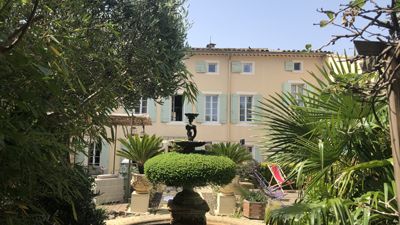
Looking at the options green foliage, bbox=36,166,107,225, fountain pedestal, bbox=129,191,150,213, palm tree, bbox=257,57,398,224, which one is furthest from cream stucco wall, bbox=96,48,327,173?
palm tree, bbox=257,57,398,224

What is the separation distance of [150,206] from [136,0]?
19.9 ft

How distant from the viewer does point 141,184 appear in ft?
33.4

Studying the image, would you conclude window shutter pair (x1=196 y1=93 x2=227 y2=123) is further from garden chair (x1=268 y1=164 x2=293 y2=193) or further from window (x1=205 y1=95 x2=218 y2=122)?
garden chair (x1=268 y1=164 x2=293 y2=193)

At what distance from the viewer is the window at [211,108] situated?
22.7 meters

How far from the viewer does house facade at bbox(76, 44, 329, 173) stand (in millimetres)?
22406

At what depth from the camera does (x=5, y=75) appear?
1.95m

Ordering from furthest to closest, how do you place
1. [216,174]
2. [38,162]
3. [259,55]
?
[259,55] < [216,174] < [38,162]

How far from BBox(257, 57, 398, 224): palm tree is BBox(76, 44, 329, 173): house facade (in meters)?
18.4

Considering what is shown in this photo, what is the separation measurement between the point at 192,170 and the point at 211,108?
54.4 ft

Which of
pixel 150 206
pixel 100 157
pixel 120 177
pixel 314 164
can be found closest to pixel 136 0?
pixel 314 164

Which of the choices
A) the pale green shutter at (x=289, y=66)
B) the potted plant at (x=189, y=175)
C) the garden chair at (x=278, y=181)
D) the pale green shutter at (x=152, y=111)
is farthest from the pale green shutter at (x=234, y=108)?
the potted plant at (x=189, y=175)

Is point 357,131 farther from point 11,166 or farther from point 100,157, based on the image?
point 100,157

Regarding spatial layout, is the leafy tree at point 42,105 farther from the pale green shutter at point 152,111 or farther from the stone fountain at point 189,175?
the pale green shutter at point 152,111

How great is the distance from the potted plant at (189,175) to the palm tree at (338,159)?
2265 mm
